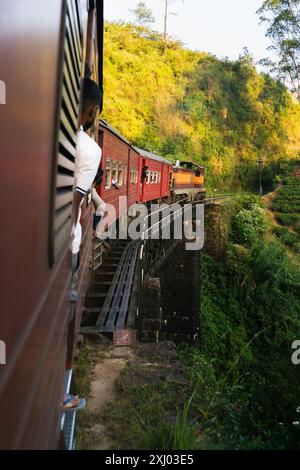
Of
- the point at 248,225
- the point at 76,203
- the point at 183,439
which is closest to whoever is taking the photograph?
the point at 76,203

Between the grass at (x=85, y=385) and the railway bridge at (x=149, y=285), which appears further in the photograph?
the railway bridge at (x=149, y=285)

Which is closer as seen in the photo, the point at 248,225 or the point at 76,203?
the point at 76,203

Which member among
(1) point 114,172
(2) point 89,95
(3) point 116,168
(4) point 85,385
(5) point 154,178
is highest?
(5) point 154,178

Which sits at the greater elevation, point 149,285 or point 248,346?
point 149,285

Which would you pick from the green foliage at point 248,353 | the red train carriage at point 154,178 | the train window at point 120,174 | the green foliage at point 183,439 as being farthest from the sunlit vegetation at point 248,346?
the train window at point 120,174

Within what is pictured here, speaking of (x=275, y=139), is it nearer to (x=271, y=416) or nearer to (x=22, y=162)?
(x=271, y=416)

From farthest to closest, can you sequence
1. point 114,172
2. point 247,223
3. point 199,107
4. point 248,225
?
point 199,107 < point 247,223 < point 248,225 < point 114,172

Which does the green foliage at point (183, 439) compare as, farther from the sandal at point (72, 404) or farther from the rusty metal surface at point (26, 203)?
the rusty metal surface at point (26, 203)

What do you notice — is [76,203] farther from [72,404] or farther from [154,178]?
[154,178]

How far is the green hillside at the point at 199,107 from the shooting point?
38344mm

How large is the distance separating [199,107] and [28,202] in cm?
4542

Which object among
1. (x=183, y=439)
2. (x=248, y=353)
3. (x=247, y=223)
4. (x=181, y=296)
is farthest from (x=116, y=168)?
(x=247, y=223)

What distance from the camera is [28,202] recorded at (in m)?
1.00

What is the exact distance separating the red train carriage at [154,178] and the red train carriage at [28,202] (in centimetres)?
1487
